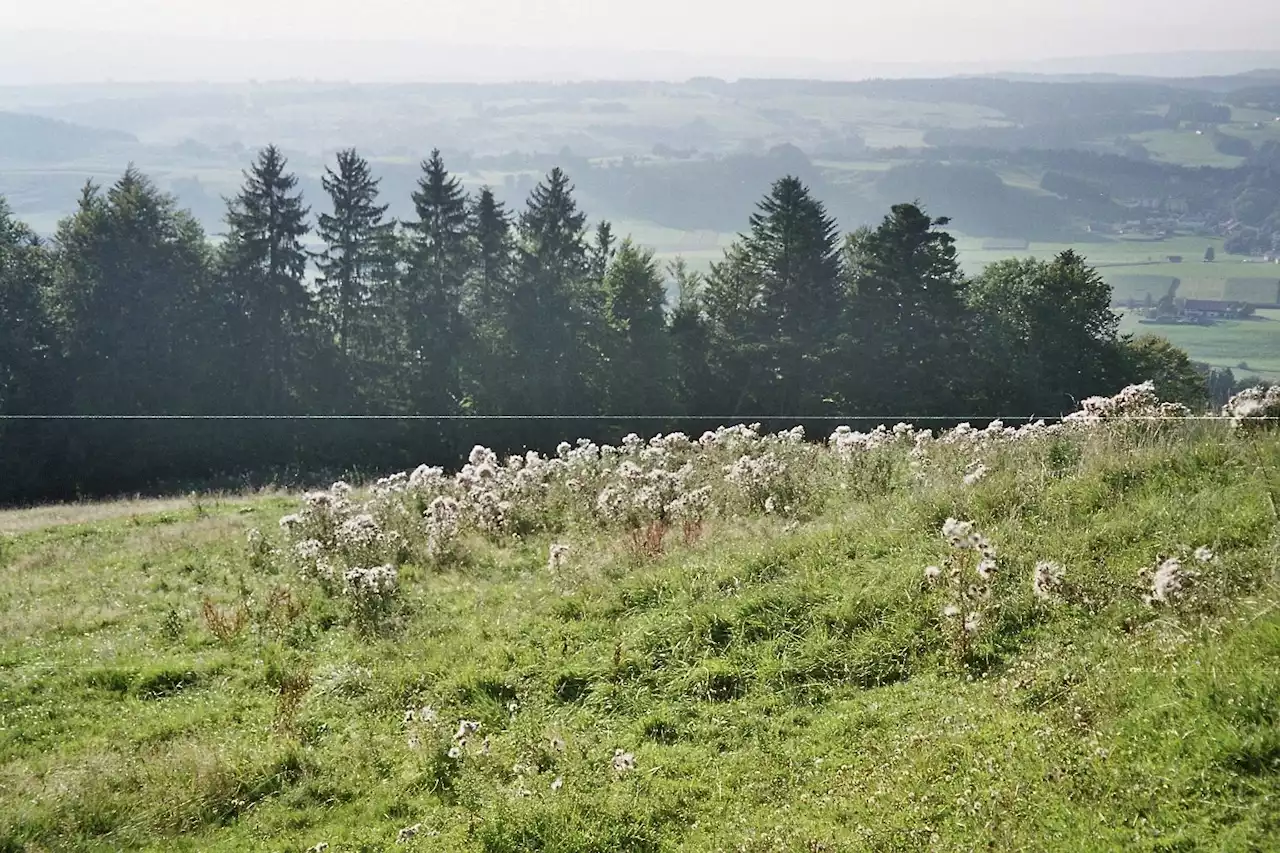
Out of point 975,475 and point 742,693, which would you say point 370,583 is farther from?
point 975,475

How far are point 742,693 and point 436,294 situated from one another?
139ft

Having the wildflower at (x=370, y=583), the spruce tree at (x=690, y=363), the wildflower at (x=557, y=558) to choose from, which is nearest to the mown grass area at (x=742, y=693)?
the wildflower at (x=557, y=558)

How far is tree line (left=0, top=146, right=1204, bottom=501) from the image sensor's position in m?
42.6

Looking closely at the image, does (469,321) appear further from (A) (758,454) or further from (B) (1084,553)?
(B) (1084,553)

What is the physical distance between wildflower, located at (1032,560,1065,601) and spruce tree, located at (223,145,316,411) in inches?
1674

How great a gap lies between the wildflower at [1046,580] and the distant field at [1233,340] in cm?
7531

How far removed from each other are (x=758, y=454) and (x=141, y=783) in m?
10.2

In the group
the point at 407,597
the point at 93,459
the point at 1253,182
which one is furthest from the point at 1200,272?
the point at 407,597

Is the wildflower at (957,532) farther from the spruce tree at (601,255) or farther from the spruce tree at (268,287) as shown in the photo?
the spruce tree at (601,255)

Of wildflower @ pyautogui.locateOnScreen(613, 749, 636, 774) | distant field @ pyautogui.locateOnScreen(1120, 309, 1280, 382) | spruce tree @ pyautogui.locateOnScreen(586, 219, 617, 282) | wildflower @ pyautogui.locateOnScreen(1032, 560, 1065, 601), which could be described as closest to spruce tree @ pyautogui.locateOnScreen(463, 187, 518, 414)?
spruce tree @ pyautogui.locateOnScreen(586, 219, 617, 282)

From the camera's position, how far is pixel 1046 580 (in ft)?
25.1

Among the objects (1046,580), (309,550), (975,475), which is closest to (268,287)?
(309,550)

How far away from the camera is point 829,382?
46969 mm

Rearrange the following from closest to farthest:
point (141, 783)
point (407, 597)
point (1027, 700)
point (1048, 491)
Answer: point (1027, 700)
point (141, 783)
point (1048, 491)
point (407, 597)
